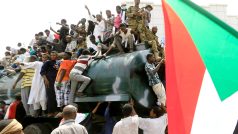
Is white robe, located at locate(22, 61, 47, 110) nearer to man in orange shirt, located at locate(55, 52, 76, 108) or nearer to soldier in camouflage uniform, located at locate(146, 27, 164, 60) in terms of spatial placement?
man in orange shirt, located at locate(55, 52, 76, 108)

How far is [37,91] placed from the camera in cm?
888

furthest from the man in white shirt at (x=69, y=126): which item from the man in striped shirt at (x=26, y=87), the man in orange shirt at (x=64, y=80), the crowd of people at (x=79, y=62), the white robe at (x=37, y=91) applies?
the man in striped shirt at (x=26, y=87)

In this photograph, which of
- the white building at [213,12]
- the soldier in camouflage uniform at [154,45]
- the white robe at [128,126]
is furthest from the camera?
the white building at [213,12]

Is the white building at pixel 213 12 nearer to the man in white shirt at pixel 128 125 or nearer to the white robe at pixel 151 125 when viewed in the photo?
the white robe at pixel 151 125

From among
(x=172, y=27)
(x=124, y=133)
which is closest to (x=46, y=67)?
(x=124, y=133)

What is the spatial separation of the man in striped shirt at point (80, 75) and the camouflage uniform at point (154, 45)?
3.78 feet

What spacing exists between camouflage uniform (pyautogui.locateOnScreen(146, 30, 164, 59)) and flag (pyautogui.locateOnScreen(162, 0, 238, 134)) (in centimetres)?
450

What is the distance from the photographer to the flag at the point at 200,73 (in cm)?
278

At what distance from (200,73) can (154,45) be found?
187 inches

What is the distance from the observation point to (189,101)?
283 cm

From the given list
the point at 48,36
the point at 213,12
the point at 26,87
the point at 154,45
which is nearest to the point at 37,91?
the point at 26,87

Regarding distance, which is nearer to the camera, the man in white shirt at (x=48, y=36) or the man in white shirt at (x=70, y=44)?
the man in white shirt at (x=70, y=44)

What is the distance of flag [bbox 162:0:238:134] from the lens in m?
2.78

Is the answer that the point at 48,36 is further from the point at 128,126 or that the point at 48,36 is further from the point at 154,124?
the point at 128,126
